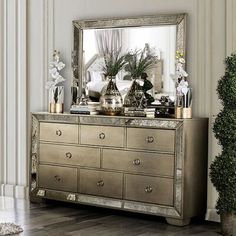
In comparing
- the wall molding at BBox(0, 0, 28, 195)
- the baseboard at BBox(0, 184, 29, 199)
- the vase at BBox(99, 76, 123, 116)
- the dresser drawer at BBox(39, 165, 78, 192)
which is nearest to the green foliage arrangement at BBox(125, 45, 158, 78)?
the vase at BBox(99, 76, 123, 116)

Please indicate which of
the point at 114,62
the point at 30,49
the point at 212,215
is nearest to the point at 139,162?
the point at 212,215

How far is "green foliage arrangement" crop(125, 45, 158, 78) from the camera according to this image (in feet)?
19.5

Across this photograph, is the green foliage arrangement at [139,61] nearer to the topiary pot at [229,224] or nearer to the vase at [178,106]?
the vase at [178,106]

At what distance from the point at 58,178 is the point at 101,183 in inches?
20.8

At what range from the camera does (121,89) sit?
6.14 metres

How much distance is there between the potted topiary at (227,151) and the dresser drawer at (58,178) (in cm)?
152

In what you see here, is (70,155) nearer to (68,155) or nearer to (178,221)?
(68,155)

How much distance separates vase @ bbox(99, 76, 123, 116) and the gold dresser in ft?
0.52

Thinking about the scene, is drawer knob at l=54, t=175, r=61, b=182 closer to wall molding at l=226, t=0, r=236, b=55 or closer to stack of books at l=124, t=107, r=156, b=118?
stack of books at l=124, t=107, r=156, b=118

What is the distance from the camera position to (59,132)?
6.16 meters

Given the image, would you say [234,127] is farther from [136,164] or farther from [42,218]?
[42,218]

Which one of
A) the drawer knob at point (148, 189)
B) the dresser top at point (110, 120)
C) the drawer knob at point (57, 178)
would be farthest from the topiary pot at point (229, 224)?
the drawer knob at point (57, 178)

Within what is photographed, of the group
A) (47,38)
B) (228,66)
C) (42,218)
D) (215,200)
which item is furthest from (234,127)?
(47,38)

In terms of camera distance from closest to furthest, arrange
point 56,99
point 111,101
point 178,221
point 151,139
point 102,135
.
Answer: point 178,221 < point 151,139 < point 102,135 < point 111,101 < point 56,99
